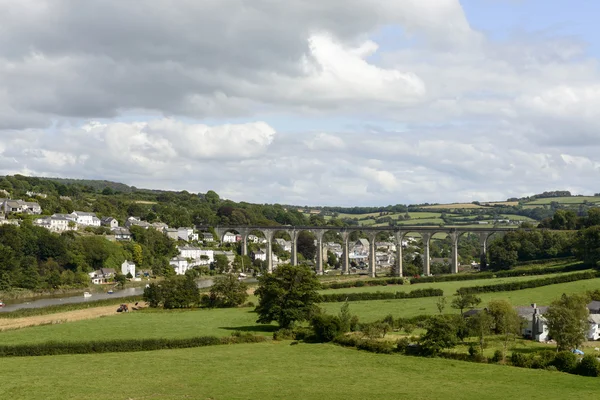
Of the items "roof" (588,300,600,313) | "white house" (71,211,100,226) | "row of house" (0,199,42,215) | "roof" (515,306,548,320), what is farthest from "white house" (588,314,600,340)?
"white house" (71,211,100,226)

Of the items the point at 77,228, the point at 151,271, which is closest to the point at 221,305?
the point at 151,271

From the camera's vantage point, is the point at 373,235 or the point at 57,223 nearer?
the point at 57,223

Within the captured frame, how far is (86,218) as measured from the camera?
141 m

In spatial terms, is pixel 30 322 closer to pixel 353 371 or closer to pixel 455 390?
pixel 353 371

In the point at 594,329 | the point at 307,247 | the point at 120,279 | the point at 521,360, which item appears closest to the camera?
the point at 521,360

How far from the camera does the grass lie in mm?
36625

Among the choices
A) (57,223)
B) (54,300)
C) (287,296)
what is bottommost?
(54,300)

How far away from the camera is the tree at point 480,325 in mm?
49331

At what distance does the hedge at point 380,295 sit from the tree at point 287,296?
57.7ft

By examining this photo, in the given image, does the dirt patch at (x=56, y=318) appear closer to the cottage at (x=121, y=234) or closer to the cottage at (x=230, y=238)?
the cottage at (x=121, y=234)

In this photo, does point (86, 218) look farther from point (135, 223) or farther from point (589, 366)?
point (589, 366)

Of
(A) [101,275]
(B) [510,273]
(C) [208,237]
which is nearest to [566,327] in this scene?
(B) [510,273]

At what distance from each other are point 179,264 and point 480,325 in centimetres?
9286

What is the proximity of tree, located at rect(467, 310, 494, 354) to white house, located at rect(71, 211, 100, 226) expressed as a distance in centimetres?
10360
